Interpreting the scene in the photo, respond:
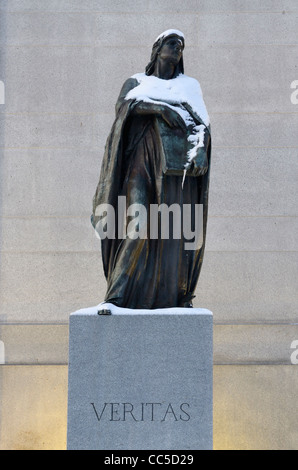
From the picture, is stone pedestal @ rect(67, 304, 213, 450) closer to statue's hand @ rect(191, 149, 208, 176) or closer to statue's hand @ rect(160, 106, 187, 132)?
statue's hand @ rect(191, 149, 208, 176)

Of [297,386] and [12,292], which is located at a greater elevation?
[12,292]

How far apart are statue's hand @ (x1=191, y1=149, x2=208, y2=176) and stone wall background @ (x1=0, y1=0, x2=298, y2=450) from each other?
254 cm

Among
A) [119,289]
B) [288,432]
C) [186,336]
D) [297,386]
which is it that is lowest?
[288,432]

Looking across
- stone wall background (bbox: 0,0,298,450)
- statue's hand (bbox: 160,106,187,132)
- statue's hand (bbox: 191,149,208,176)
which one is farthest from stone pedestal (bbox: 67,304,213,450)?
stone wall background (bbox: 0,0,298,450)

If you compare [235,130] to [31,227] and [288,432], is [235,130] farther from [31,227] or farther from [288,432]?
[288,432]

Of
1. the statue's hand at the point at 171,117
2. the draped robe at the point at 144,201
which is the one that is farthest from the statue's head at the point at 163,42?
the statue's hand at the point at 171,117

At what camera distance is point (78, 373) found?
16.8 ft

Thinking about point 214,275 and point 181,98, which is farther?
point 214,275

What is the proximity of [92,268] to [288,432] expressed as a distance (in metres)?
2.75

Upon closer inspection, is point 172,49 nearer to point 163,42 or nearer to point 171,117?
point 163,42

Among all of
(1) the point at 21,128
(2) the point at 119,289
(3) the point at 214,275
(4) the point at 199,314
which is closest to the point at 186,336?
(4) the point at 199,314

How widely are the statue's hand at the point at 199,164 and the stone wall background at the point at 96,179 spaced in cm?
254
